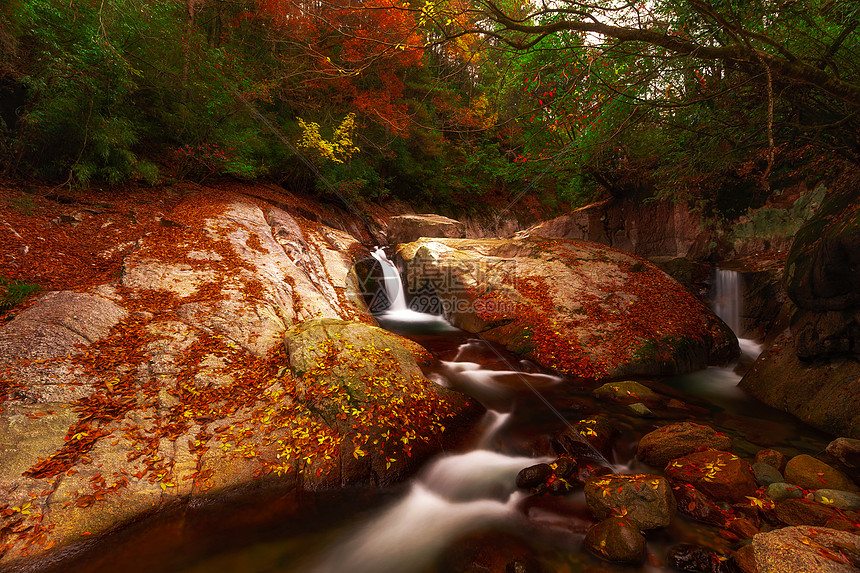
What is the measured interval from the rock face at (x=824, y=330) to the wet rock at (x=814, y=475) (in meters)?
1.62

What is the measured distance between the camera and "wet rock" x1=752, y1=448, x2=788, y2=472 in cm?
383

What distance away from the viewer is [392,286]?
40.0 feet

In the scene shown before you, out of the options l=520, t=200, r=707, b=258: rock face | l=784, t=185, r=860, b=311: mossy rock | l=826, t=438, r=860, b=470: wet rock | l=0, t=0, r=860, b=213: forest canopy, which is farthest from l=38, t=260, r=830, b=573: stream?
l=520, t=200, r=707, b=258: rock face

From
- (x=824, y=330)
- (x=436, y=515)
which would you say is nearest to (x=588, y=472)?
(x=436, y=515)

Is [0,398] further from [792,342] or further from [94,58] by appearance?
[792,342]

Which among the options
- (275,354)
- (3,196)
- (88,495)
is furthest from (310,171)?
(88,495)

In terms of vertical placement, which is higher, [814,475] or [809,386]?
[809,386]

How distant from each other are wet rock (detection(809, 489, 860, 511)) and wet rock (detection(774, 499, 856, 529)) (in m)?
0.10

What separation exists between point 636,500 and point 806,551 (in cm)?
117

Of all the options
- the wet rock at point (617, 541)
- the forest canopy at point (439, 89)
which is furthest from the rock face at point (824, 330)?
the wet rock at point (617, 541)

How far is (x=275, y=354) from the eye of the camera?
539 cm

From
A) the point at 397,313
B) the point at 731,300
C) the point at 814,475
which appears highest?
the point at 731,300

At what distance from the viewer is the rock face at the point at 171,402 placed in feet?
10.3

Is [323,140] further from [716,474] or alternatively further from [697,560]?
[697,560]
